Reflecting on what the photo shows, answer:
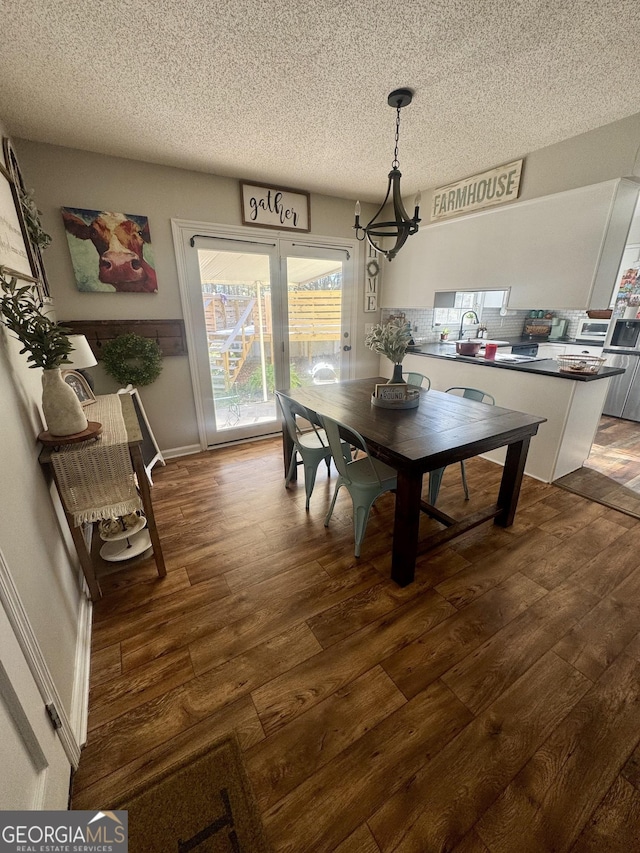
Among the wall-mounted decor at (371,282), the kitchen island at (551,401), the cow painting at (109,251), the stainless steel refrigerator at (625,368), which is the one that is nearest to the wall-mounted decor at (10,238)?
the cow painting at (109,251)

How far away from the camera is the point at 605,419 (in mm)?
4312

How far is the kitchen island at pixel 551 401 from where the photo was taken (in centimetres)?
263

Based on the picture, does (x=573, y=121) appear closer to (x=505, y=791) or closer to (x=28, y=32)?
(x=28, y=32)

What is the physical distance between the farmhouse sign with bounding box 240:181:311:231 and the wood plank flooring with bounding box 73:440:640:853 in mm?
2963

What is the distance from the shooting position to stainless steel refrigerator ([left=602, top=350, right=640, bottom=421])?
4.09 m

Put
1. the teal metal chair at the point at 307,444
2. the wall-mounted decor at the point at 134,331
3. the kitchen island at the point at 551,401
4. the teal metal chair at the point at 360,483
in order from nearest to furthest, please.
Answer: the teal metal chair at the point at 360,483 < the teal metal chair at the point at 307,444 < the kitchen island at the point at 551,401 < the wall-mounted decor at the point at 134,331

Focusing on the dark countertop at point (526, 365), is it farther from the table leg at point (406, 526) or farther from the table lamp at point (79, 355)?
the table lamp at point (79, 355)

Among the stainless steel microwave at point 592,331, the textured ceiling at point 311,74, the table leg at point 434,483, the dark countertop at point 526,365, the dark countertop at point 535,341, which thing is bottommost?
the table leg at point 434,483

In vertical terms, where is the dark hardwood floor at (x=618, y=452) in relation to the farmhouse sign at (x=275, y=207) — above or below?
below

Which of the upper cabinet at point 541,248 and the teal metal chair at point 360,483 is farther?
the upper cabinet at point 541,248

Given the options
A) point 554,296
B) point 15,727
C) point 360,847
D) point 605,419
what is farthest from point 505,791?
point 605,419

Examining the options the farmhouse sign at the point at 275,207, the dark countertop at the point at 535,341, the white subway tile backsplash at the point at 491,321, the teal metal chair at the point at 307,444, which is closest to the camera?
the teal metal chair at the point at 307,444

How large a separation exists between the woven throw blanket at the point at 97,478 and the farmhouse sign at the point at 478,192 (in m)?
3.56

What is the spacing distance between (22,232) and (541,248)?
12.3 ft
